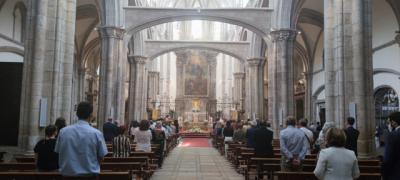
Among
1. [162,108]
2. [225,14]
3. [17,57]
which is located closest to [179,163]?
[225,14]

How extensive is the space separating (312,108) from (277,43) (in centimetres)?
1224

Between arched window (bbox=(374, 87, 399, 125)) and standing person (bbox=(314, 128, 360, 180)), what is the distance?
18342 millimetres

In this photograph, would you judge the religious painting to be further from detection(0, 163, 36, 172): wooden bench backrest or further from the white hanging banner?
detection(0, 163, 36, 172): wooden bench backrest

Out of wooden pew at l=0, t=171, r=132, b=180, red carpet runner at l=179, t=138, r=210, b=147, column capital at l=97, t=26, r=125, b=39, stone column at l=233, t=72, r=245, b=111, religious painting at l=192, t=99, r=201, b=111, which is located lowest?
red carpet runner at l=179, t=138, r=210, b=147

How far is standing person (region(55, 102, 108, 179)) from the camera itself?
4.57m

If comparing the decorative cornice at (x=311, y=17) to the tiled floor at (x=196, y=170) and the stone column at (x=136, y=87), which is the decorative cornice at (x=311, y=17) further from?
the tiled floor at (x=196, y=170)

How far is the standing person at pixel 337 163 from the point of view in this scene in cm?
438

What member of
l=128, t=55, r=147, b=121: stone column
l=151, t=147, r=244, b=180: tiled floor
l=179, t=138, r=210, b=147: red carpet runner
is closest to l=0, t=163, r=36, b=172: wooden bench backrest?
l=151, t=147, r=244, b=180: tiled floor

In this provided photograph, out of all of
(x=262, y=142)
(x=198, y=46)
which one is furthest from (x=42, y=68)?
(x=198, y=46)

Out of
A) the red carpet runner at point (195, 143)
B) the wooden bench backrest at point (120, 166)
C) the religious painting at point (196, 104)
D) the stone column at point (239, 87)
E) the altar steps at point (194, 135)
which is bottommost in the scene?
the red carpet runner at point (195, 143)

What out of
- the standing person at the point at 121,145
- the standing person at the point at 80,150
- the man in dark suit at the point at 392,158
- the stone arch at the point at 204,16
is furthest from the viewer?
the stone arch at the point at 204,16

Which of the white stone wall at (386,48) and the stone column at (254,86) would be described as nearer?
the white stone wall at (386,48)

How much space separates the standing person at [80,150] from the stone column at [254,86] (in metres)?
23.6

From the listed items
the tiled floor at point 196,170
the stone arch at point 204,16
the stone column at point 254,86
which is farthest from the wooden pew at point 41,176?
the stone column at point 254,86
